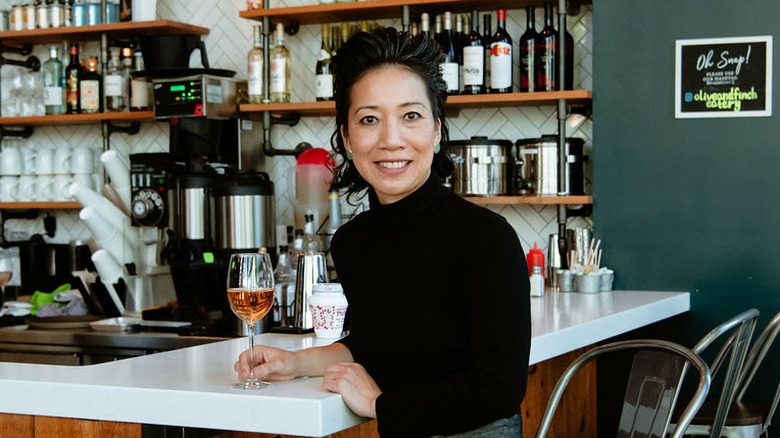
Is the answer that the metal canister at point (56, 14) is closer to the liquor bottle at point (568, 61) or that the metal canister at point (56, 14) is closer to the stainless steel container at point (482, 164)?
the stainless steel container at point (482, 164)

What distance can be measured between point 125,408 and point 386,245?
0.54 metres

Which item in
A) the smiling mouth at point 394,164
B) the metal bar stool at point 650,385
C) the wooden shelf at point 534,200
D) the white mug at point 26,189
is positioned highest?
the smiling mouth at point 394,164

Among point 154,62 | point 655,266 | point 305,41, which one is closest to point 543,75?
point 655,266

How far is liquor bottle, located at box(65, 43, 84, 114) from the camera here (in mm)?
4648

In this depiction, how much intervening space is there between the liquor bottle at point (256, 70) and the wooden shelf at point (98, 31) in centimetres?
43

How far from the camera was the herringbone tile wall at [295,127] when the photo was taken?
13.0 feet

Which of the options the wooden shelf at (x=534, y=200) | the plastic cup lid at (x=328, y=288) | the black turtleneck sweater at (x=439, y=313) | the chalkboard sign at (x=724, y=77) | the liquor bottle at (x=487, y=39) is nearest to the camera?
the black turtleneck sweater at (x=439, y=313)

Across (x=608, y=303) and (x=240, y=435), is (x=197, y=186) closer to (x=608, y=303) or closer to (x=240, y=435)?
(x=608, y=303)

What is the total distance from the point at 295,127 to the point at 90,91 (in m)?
0.99

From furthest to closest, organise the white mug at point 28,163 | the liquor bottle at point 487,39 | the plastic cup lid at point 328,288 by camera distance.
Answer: the white mug at point 28,163 → the liquor bottle at point 487,39 → the plastic cup lid at point 328,288

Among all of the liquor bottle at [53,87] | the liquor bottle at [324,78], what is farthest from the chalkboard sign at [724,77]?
the liquor bottle at [53,87]

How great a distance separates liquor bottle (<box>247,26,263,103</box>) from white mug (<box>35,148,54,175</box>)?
1163 mm

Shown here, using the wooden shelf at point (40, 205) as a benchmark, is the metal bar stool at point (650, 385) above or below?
below

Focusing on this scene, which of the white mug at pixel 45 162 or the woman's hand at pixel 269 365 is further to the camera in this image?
the white mug at pixel 45 162
